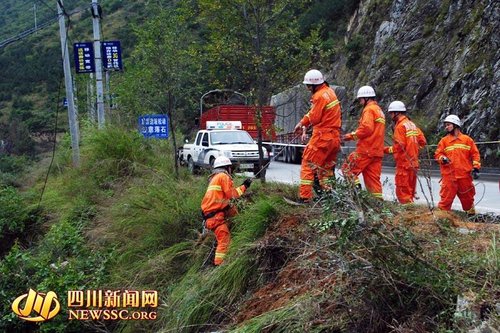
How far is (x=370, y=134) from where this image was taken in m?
8.53

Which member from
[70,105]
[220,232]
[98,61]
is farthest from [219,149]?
[220,232]

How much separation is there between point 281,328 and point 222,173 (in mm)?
3189

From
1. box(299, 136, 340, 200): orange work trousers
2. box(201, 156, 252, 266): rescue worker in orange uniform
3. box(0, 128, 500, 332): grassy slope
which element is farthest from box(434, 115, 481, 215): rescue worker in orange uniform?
box(201, 156, 252, 266): rescue worker in orange uniform

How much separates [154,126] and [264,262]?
10384 millimetres

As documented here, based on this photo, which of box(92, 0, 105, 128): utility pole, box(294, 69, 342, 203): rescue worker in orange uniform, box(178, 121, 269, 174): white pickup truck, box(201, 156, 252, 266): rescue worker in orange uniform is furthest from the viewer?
box(92, 0, 105, 128): utility pole

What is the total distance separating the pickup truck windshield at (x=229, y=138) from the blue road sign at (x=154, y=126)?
340 centimetres

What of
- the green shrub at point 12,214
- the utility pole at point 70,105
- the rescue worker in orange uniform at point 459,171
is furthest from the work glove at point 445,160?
the utility pole at point 70,105

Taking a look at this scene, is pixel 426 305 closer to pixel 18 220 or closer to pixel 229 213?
pixel 229 213

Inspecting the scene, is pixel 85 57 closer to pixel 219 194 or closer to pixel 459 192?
pixel 219 194

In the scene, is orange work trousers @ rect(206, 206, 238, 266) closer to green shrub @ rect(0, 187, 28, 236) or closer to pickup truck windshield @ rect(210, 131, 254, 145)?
green shrub @ rect(0, 187, 28, 236)

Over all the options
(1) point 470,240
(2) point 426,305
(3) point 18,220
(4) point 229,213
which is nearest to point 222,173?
(4) point 229,213

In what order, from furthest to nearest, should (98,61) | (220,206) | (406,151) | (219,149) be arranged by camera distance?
(98,61) < (219,149) < (406,151) < (220,206)

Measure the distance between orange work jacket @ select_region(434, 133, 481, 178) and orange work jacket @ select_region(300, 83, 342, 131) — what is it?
2.05 metres

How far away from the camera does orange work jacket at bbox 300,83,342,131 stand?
7.94 meters
